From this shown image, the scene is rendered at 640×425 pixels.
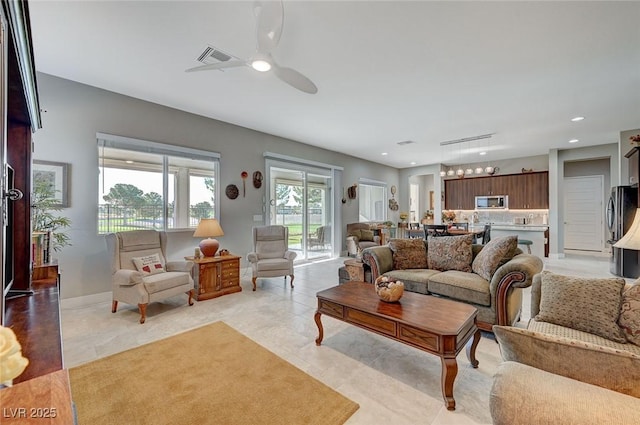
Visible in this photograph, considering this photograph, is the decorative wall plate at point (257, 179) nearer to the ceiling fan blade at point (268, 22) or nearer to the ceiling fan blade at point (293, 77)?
the ceiling fan blade at point (293, 77)

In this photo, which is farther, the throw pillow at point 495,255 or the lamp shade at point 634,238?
the throw pillow at point 495,255

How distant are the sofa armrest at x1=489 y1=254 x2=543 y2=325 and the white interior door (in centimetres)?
696

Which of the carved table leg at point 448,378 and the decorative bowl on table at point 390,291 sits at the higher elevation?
the decorative bowl on table at point 390,291

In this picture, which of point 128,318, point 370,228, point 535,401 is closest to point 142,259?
point 128,318

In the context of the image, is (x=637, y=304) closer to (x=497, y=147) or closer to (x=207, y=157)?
(x=207, y=157)

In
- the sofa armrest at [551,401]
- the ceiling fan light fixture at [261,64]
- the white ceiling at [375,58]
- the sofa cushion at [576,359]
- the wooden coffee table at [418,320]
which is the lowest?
the wooden coffee table at [418,320]

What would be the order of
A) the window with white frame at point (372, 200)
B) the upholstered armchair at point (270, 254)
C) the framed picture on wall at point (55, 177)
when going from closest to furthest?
the framed picture on wall at point (55, 177)
the upholstered armchair at point (270, 254)
the window with white frame at point (372, 200)

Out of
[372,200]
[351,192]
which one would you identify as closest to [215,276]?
[351,192]

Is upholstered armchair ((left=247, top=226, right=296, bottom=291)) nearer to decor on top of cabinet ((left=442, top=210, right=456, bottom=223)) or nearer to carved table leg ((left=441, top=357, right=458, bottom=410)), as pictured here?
carved table leg ((left=441, top=357, right=458, bottom=410))

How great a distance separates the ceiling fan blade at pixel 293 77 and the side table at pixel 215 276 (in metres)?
2.62

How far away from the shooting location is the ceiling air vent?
2681 millimetres

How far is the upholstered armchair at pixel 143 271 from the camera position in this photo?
3.05m

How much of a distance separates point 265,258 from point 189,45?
122 inches

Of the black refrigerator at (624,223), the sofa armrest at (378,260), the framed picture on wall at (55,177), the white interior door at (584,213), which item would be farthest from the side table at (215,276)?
the white interior door at (584,213)
